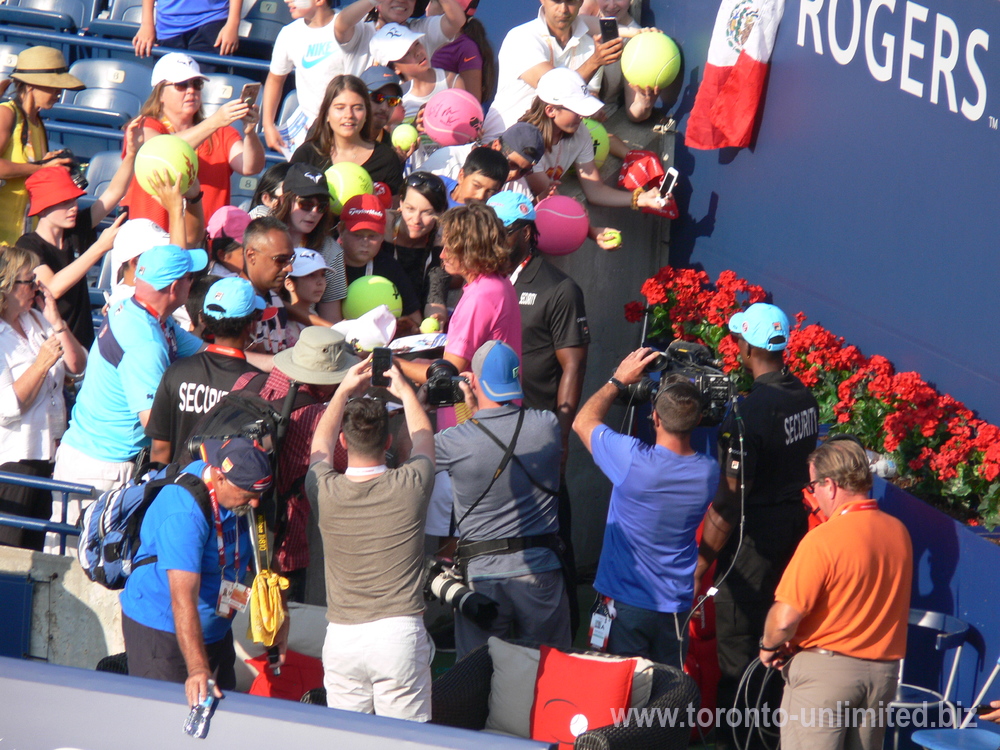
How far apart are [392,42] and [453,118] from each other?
3.16 feet

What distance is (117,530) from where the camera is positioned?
4109 millimetres

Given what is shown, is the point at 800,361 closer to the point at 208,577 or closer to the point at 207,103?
the point at 208,577

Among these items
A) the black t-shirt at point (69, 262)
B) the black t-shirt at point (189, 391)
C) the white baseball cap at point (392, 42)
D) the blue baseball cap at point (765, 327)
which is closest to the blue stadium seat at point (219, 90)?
the white baseball cap at point (392, 42)

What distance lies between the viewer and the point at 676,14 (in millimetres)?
8398

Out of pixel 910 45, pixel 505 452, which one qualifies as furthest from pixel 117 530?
pixel 910 45

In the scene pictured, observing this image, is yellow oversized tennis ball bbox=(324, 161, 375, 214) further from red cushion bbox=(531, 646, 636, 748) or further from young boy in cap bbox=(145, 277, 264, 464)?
red cushion bbox=(531, 646, 636, 748)

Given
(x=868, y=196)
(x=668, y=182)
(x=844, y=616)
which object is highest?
(x=868, y=196)

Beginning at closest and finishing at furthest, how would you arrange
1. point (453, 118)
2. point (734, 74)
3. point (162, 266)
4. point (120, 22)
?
point (162, 266), point (453, 118), point (734, 74), point (120, 22)

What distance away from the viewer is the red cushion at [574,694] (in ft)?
14.6

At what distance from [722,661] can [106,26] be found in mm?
7902

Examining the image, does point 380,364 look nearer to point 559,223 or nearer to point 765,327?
point 765,327

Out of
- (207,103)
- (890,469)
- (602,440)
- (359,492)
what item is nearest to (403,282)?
(602,440)

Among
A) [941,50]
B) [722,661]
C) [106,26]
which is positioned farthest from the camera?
[106,26]

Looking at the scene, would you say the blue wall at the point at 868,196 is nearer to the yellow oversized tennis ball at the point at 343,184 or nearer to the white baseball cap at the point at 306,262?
the yellow oversized tennis ball at the point at 343,184
